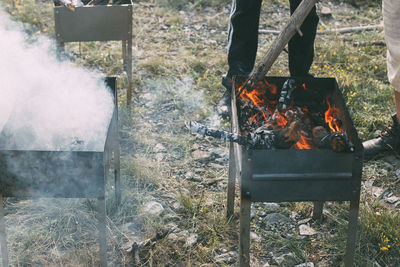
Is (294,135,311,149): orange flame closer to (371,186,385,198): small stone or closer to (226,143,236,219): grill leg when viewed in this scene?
(226,143,236,219): grill leg

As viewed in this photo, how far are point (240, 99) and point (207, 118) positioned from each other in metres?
1.73

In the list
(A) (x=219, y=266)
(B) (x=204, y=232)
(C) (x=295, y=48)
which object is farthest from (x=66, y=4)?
(A) (x=219, y=266)

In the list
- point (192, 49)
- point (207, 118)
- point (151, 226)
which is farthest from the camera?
point (192, 49)

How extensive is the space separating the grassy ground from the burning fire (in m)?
0.91

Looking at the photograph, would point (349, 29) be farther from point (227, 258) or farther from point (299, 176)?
point (299, 176)

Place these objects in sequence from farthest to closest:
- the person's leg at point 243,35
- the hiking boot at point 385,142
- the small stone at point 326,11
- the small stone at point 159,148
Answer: the small stone at point 326,11, the person's leg at point 243,35, the small stone at point 159,148, the hiking boot at point 385,142

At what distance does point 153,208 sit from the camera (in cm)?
387

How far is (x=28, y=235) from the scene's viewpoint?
11.5ft

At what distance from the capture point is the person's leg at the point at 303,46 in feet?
15.4

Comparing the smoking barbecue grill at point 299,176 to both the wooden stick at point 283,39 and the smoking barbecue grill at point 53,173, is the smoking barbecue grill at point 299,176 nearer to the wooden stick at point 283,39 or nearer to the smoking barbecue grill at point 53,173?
the wooden stick at point 283,39

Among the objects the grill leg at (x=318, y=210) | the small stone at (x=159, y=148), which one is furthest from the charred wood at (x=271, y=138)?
the small stone at (x=159, y=148)

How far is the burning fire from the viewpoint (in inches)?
115

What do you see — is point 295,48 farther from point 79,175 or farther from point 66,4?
point 79,175

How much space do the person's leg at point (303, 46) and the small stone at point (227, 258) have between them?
7.25ft
